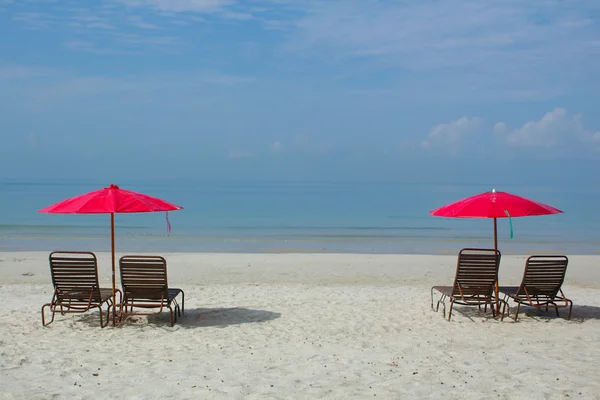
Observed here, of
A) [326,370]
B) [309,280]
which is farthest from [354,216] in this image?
[326,370]

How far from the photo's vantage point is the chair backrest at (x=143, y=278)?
292 inches

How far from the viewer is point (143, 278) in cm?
750

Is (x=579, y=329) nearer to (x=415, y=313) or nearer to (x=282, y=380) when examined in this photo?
(x=415, y=313)

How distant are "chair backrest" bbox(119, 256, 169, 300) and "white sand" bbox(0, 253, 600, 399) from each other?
435mm

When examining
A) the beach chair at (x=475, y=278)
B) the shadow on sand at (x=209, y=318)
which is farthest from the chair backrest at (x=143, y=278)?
the beach chair at (x=475, y=278)

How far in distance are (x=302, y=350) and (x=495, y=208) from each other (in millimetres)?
3130

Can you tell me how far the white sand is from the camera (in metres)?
Result: 5.11

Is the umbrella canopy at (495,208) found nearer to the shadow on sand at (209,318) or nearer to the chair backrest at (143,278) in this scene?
the shadow on sand at (209,318)

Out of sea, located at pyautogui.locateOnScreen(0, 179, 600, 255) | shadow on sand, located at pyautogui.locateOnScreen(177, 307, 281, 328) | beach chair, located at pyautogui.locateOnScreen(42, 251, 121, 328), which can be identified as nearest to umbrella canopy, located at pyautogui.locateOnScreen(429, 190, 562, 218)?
shadow on sand, located at pyautogui.locateOnScreen(177, 307, 281, 328)

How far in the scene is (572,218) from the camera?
1454 inches

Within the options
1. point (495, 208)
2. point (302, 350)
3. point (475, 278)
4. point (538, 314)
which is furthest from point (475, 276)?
point (302, 350)

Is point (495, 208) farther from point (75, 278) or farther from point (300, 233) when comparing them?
point (300, 233)

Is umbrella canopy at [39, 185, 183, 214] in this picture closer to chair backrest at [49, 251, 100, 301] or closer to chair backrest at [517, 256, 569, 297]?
chair backrest at [49, 251, 100, 301]

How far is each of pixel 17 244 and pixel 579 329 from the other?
19874 millimetres
